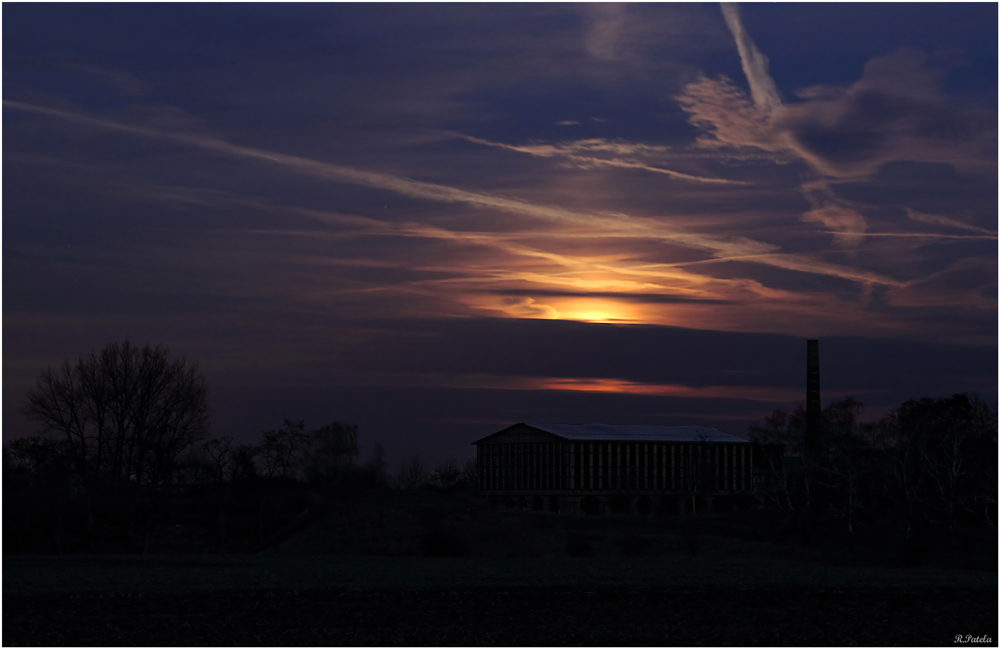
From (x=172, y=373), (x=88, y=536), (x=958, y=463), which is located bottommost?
(x=88, y=536)

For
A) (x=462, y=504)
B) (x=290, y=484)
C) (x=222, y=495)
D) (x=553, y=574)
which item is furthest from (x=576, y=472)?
(x=553, y=574)

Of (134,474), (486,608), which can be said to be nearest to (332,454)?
(134,474)

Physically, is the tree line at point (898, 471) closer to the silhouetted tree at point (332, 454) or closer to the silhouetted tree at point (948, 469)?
the silhouetted tree at point (948, 469)

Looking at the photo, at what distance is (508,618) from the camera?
32281 mm

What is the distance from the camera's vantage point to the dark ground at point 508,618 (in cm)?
2870

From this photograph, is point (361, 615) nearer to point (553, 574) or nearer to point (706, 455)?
point (553, 574)

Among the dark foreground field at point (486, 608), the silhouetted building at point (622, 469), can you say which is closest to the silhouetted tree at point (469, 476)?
the silhouetted building at point (622, 469)

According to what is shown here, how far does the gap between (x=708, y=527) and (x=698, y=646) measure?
53.2 m

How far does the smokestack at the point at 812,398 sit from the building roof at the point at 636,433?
19.3 metres

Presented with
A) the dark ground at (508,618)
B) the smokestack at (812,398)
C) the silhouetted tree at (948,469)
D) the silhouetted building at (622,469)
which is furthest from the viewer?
the silhouetted building at (622,469)

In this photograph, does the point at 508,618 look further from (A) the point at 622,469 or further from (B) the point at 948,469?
(A) the point at 622,469

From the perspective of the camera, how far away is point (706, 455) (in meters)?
123

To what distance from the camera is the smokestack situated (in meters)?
98.1

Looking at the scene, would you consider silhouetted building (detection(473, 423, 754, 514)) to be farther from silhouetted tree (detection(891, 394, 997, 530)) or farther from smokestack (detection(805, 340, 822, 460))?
silhouetted tree (detection(891, 394, 997, 530))
